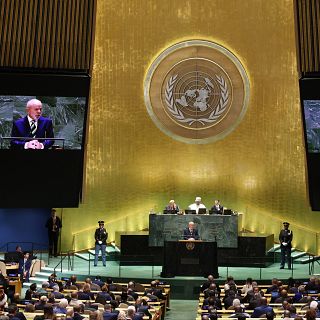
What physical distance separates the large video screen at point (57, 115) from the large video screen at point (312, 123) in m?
5.82

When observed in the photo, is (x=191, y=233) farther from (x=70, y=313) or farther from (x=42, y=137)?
(x=70, y=313)

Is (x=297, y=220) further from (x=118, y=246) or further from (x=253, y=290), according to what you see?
(x=253, y=290)

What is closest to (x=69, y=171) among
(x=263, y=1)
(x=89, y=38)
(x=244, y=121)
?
(x=89, y=38)

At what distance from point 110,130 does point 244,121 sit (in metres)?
3.91

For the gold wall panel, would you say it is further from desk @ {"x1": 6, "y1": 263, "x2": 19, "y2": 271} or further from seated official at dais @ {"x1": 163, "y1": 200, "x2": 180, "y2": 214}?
desk @ {"x1": 6, "y1": 263, "x2": 19, "y2": 271}

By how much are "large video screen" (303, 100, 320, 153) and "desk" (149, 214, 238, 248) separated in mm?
2733

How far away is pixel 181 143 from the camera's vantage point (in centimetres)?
2048

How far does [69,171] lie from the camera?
17.3 meters

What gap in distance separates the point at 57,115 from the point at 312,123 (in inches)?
262

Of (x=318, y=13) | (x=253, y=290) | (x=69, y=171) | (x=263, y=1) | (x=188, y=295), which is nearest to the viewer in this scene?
(x=253, y=290)

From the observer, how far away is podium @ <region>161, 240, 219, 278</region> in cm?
1642

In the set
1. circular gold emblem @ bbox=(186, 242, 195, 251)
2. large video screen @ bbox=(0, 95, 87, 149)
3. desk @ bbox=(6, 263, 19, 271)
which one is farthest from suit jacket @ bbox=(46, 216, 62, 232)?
circular gold emblem @ bbox=(186, 242, 195, 251)

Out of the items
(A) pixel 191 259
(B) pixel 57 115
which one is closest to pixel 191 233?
(A) pixel 191 259

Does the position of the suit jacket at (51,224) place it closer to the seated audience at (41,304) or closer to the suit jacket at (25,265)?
the suit jacket at (25,265)
